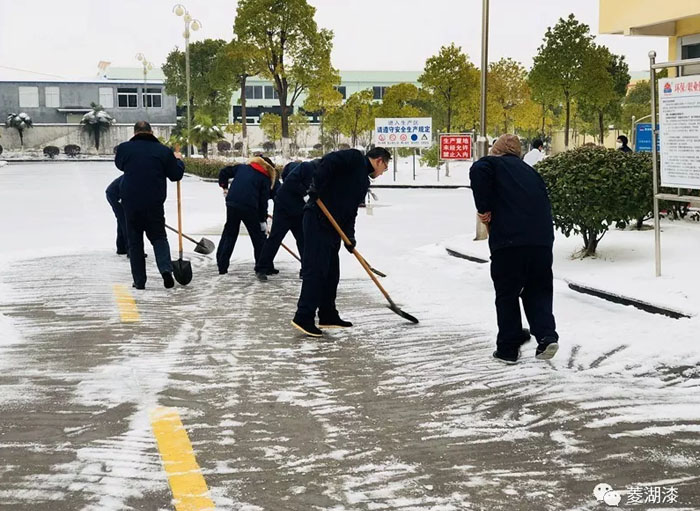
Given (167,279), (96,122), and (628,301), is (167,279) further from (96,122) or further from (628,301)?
(96,122)

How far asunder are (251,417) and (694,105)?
584cm

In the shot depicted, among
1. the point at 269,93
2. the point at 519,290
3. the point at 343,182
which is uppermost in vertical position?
the point at 269,93

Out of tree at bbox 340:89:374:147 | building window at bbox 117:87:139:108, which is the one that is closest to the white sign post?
tree at bbox 340:89:374:147

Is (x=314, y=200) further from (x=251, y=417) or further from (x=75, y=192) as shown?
(x=75, y=192)

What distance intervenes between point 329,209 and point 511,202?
69.2 inches

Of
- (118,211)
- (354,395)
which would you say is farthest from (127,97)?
(354,395)

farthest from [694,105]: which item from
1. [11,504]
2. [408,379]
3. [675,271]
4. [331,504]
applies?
[11,504]

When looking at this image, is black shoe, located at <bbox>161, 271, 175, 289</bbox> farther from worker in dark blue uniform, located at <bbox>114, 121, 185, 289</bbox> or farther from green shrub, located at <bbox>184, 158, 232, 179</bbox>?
green shrub, located at <bbox>184, 158, 232, 179</bbox>

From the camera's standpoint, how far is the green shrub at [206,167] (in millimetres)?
41938

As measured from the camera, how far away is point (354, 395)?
5672 millimetres

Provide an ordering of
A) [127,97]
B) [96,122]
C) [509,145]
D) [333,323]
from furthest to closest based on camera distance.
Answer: [127,97] → [96,122] → [333,323] → [509,145]

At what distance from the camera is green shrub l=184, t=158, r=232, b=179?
41.9m

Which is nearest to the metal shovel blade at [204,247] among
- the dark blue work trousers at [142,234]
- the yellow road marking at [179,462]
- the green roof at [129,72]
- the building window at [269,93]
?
the dark blue work trousers at [142,234]

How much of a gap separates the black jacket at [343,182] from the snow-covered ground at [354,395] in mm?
1023
